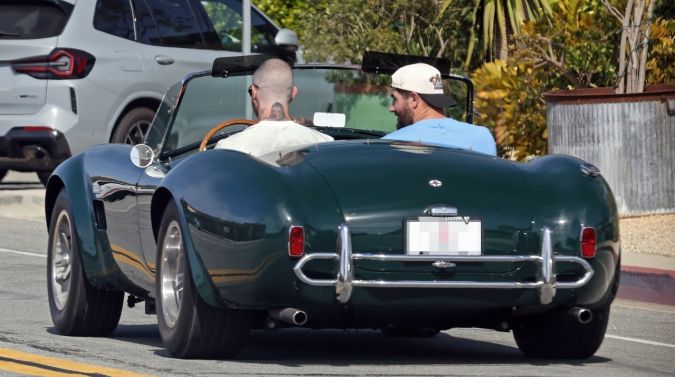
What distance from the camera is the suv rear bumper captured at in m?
16.0

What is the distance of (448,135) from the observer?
8.14 meters

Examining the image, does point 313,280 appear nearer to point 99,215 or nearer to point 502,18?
point 99,215

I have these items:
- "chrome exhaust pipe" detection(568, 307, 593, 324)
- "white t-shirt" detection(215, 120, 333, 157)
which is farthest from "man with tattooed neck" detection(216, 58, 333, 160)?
"chrome exhaust pipe" detection(568, 307, 593, 324)

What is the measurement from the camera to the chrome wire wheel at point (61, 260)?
29.1 feet

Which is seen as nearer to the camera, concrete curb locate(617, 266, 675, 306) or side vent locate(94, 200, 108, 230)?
side vent locate(94, 200, 108, 230)

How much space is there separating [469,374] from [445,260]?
0.54 meters

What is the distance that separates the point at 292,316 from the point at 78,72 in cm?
956

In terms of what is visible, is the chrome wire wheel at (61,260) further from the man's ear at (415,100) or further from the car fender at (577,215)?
the car fender at (577,215)

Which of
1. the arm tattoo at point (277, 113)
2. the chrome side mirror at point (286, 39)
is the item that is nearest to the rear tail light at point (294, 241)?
the arm tattoo at point (277, 113)

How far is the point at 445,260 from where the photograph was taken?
6.89 metres

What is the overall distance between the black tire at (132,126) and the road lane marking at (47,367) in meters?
8.90

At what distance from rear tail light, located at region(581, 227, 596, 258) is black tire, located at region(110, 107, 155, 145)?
31.9 ft

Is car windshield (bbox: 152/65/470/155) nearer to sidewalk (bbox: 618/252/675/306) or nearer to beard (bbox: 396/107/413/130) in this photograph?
beard (bbox: 396/107/413/130)

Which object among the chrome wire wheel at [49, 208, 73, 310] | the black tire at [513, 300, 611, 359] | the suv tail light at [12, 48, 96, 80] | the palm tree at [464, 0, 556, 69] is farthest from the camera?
the palm tree at [464, 0, 556, 69]
